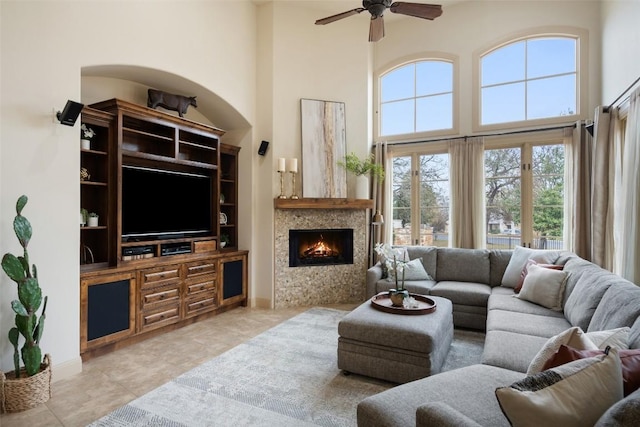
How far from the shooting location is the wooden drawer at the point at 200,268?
4137 mm

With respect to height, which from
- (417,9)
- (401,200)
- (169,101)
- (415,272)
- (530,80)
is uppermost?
(530,80)

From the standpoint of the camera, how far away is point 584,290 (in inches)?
108

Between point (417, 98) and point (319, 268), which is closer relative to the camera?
point (319, 268)

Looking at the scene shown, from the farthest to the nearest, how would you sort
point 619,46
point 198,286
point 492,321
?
1. point 198,286
2. point 619,46
3. point 492,321

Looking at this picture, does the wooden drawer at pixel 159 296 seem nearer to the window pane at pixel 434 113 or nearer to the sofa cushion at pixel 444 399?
the sofa cushion at pixel 444 399

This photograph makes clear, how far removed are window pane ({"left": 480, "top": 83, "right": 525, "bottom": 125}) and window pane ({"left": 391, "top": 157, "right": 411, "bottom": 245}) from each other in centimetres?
131

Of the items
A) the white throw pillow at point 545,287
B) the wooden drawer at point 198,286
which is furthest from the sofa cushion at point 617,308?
the wooden drawer at point 198,286

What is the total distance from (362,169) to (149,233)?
3.01 meters

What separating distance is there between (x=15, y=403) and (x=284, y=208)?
3.34 metres

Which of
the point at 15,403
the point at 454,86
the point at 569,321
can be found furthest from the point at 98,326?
the point at 454,86

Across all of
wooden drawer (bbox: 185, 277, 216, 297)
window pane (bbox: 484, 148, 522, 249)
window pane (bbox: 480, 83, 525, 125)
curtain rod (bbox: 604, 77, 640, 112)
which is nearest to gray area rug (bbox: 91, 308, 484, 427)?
wooden drawer (bbox: 185, 277, 216, 297)

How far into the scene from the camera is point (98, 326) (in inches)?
125

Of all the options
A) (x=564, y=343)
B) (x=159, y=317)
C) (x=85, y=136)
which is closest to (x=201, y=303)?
(x=159, y=317)

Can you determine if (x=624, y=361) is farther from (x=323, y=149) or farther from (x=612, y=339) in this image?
(x=323, y=149)
